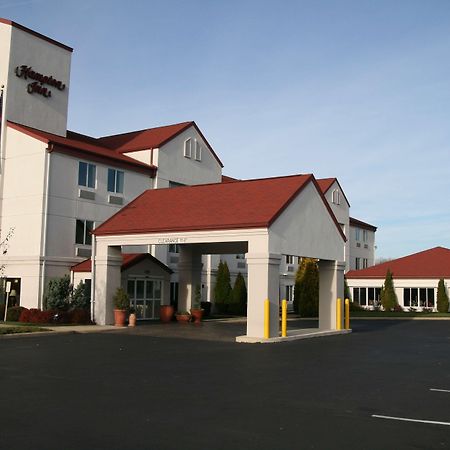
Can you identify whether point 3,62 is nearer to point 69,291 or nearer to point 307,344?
point 69,291

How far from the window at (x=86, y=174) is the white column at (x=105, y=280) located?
625 cm

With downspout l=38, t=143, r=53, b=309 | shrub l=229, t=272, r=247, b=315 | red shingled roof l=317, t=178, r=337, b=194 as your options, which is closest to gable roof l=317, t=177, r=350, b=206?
red shingled roof l=317, t=178, r=337, b=194

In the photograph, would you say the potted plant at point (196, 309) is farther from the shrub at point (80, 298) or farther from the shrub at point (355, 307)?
the shrub at point (355, 307)

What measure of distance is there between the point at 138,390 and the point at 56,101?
87.2 feet

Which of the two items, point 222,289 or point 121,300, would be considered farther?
point 222,289

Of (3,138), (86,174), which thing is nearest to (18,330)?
(86,174)

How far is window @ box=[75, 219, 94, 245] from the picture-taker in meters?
32.0

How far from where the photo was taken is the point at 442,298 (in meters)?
48.9

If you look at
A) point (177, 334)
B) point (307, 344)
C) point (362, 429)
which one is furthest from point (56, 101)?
point (362, 429)

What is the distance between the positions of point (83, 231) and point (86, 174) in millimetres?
3001

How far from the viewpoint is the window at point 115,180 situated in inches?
1339

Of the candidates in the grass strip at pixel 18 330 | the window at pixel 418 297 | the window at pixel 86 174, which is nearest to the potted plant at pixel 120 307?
the grass strip at pixel 18 330

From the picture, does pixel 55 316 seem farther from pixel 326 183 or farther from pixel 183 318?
pixel 326 183

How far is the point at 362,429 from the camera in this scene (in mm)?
→ 7871
